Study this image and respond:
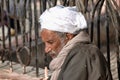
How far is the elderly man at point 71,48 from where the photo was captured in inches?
152

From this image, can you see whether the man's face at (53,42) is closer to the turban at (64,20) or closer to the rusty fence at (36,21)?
the turban at (64,20)

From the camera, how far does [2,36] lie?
6.80m

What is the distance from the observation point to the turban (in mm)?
4043

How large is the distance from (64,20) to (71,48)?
26 cm

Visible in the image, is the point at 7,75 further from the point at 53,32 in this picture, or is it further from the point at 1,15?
the point at 53,32

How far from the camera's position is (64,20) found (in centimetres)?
406

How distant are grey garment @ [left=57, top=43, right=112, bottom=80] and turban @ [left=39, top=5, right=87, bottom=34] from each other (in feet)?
0.56

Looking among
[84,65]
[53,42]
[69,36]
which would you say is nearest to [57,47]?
[53,42]

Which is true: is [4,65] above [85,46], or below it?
below

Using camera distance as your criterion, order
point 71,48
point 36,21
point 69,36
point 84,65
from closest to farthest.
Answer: point 84,65 → point 71,48 → point 69,36 → point 36,21

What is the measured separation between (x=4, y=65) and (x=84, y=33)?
272 centimetres

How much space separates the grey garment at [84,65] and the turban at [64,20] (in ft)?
0.56

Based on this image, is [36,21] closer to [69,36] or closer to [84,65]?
[69,36]

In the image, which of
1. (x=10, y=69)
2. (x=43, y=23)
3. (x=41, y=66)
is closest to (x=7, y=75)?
(x=10, y=69)
